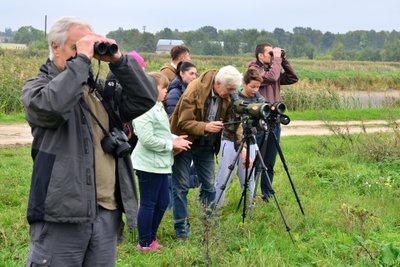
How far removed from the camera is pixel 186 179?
5.09m

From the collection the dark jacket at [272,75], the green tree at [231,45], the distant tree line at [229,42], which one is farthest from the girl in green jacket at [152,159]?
the green tree at [231,45]

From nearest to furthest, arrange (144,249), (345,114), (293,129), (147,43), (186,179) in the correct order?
1. (144,249)
2. (186,179)
3. (293,129)
4. (345,114)
5. (147,43)

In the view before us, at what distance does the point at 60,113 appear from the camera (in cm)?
231

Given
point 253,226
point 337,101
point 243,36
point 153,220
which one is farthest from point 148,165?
point 243,36

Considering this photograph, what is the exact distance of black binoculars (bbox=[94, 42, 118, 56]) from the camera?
2.48m

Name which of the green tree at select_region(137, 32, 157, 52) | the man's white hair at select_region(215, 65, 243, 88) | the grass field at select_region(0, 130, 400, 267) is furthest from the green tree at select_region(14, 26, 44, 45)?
the man's white hair at select_region(215, 65, 243, 88)

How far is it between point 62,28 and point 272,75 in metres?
3.90

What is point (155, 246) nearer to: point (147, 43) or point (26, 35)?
point (147, 43)

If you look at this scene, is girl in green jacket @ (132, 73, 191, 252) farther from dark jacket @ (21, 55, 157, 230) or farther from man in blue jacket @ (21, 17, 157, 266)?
dark jacket @ (21, 55, 157, 230)

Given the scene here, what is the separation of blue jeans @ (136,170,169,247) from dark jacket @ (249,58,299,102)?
79.5 inches

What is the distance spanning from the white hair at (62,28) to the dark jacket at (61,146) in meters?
0.12

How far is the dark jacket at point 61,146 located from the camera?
7.64 ft

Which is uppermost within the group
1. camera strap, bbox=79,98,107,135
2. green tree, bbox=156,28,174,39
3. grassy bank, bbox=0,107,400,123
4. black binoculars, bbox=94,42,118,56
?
green tree, bbox=156,28,174,39

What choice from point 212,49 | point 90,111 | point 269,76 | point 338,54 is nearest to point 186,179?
point 269,76
